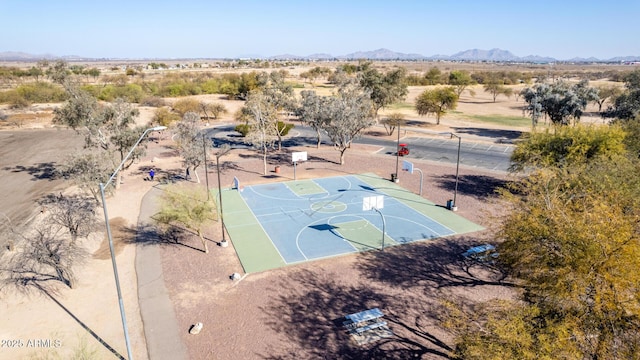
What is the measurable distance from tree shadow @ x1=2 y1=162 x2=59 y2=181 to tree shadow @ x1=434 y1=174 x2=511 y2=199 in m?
40.1

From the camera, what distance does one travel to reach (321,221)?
29578 mm

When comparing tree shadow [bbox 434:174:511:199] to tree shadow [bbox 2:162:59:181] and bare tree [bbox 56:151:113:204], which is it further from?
tree shadow [bbox 2:162:59:181]

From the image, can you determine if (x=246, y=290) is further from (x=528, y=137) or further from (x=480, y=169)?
(x=480, y=169)

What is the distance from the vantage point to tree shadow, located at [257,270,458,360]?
639 inches

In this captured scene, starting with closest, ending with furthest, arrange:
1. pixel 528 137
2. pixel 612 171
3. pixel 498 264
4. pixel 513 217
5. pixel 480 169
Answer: pixel 513 217 < pixel 498 264 < pixel 612 171 < pixel 528 137 < pixel 480 169

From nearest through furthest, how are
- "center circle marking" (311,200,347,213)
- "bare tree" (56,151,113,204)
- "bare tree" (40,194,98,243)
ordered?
"bare tree" (40,194,98,243) → "bare tree" (56,151,113,204) → "center circle marking" (311,200,347,213)

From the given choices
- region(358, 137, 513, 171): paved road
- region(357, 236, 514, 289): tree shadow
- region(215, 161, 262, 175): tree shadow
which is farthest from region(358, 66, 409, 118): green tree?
region(357, 236, 514, 289): tree shadow

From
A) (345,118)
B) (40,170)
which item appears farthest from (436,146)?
(40,170)

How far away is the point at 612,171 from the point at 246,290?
22056mm

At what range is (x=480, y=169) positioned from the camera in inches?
1697

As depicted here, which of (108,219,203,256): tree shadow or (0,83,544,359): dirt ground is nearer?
(0,83,544,359): dirt ground

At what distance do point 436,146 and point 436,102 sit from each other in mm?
19415

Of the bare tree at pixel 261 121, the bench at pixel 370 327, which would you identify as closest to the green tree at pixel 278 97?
the bare tree at pixel 261 121

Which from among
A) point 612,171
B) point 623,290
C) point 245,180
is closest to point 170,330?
point 623,290
